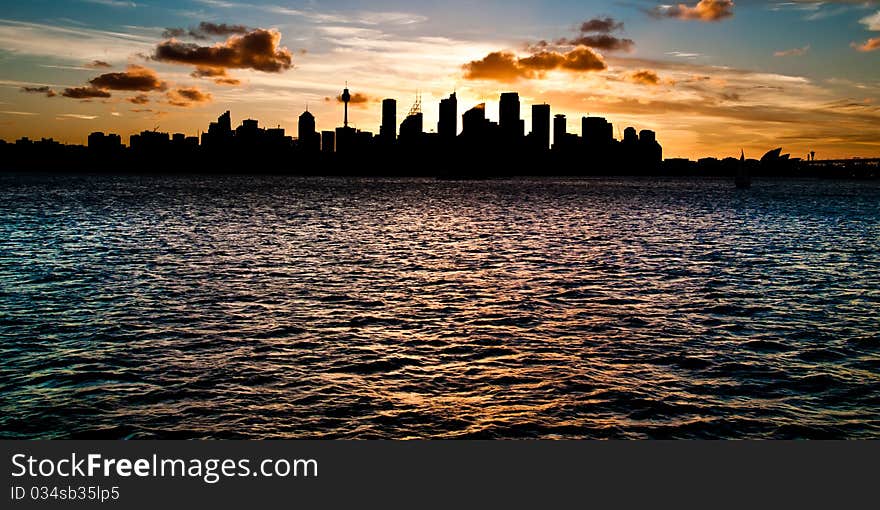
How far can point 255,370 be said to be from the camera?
22219 millimetres

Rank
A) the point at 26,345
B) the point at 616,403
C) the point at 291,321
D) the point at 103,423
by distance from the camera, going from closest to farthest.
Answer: the point at 103,423 < the point at 616,403 < the point at 26,345 < the point at 291,321

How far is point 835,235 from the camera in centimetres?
7975

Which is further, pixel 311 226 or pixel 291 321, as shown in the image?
pixel 311 226

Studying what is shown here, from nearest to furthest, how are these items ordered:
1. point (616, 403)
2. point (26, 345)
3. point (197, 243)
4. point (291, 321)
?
point (616, 403)
point (26, 345)
point (291, 321)
point (197, 243)

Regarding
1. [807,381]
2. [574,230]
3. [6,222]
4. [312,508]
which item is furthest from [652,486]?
[6,222]

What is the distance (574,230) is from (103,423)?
7312 centimetres

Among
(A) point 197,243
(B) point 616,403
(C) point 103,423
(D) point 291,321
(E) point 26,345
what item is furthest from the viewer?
(A) point 197,243

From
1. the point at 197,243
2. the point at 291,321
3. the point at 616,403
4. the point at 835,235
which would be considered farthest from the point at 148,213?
the point at 616,403

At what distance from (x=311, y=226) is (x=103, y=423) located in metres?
69.8

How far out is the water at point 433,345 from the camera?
18.1m

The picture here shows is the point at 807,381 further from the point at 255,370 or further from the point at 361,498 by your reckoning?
the point at 255,370

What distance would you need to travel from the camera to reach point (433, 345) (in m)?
26.0

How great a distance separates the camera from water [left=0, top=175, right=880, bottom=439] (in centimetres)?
1812

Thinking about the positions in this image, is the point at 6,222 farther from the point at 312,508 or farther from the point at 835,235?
the point at 835,235
